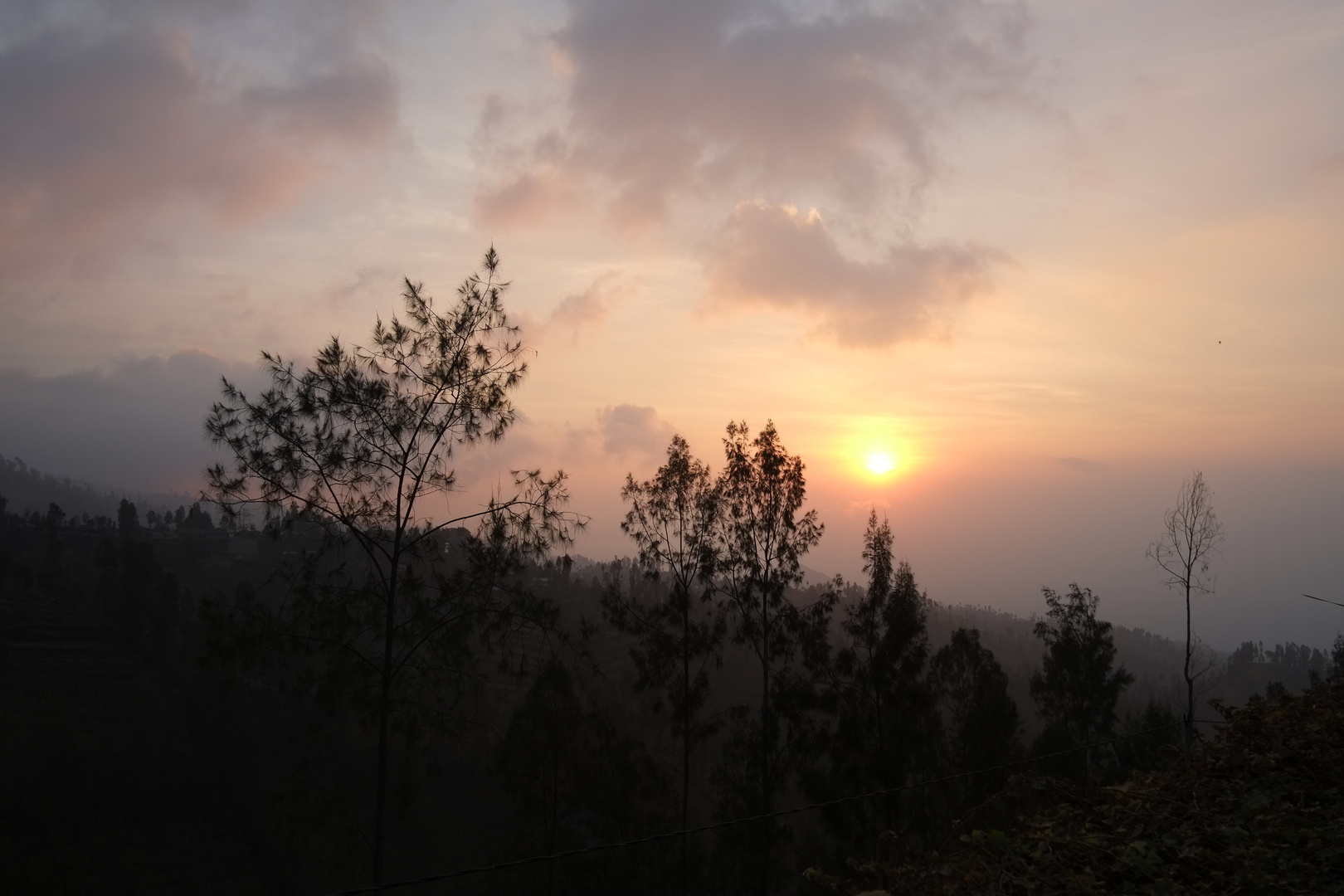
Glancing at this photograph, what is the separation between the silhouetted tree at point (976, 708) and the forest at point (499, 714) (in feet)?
0.44

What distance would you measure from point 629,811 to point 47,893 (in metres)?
32.9

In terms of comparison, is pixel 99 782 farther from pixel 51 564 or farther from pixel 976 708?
pixel 976 708

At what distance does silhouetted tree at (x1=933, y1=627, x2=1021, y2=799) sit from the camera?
91.5 feet

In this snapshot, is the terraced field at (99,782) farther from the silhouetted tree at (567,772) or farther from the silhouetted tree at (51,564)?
the silhouetted tree at (567,772)

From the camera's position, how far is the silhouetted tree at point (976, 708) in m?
27.9

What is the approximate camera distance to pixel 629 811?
88.1ft

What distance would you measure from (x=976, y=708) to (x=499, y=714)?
43735mm

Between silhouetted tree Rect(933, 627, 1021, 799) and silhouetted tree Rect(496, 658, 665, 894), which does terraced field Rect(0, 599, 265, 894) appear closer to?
silhouetted tree Rect(496, 658, 665, 894)

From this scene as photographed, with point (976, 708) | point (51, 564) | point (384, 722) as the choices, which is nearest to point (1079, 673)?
point (976, 708)

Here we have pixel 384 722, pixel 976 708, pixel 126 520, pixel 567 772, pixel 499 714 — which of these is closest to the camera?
pixel 384 722

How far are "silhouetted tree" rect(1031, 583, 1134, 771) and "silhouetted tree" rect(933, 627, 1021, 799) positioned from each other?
9.37 ft

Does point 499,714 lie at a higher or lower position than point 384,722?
lower

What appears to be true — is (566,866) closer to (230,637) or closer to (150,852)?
(230,637)

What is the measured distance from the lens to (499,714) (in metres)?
64.5
